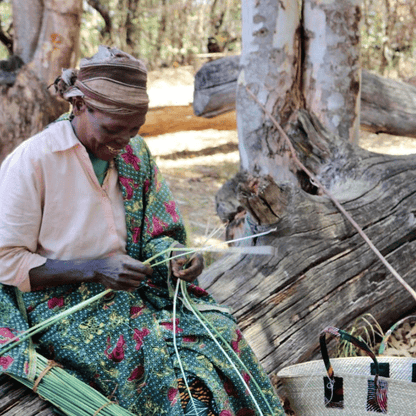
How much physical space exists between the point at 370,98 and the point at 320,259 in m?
2.16

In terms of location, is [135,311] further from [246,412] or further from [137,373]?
[246,412]

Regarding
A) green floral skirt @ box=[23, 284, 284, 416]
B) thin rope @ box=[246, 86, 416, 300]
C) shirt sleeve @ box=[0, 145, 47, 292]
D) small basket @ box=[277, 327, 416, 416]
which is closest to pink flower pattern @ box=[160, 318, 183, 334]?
green floral skirt @ box=[23, 284, 284, 416]

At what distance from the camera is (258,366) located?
217 centimetres

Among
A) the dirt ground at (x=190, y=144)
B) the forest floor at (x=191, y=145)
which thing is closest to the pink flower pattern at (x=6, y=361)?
the forest floor at (x=191, y=145)

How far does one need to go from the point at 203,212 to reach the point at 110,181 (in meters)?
3.64

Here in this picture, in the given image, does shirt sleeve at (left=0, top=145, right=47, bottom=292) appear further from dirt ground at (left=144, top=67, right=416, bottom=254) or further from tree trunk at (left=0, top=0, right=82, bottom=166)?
dirt ground at (left=144, top=67, right=416, bottom=254)

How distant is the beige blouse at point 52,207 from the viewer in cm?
192

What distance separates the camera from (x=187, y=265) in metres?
2.18

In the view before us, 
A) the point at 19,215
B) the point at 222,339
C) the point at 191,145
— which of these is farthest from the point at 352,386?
the point at 191,145

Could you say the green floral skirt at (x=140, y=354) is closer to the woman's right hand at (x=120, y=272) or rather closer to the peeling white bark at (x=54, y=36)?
the woman's right hand at (x=120, y=272)

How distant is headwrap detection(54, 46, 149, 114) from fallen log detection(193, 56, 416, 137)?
302cm

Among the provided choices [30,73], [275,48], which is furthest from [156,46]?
[275,48]

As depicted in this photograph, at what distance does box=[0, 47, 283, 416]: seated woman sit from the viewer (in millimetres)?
1923

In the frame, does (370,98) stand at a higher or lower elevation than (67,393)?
higher
